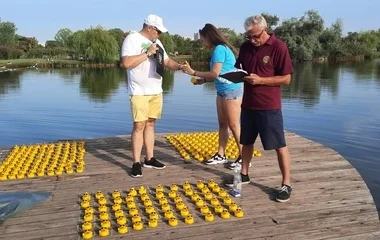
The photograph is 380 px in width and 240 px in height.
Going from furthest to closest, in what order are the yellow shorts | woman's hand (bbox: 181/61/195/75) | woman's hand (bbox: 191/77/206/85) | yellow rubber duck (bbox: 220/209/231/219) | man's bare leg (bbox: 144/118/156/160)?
woman's hand (bbox: 191/77/206/85) < man's bare leg (bbox: 144/118/156/160) < woman's hand (bbox: 181/61/195/75) < the yellow shorts < yellow rubber duck (bbox: 220/209/231/219)

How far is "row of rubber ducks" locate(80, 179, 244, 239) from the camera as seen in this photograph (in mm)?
3396

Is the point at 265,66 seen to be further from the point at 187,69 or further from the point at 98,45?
the point at 98,45

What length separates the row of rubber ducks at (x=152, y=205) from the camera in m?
3.40

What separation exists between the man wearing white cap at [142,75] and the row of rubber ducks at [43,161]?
0.98m

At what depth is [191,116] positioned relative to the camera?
13.9 metres

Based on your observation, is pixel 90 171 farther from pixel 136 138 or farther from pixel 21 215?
pixel 21 215

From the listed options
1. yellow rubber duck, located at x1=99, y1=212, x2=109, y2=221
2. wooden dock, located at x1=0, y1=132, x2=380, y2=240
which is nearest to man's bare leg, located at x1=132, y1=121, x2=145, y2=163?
wooden dock, located at x1=0, y1=132, x2=380, y2=240

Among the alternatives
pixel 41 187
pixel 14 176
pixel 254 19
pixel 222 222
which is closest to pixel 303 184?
pixel 222 222

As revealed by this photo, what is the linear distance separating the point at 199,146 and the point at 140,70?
6.24ft

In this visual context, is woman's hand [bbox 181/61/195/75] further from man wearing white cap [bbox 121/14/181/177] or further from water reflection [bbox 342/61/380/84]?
water reflection [bbox 342/61/380/84]

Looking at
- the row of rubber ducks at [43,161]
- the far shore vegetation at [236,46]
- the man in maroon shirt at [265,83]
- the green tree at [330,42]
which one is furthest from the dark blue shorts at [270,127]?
the green tree at [330,42]

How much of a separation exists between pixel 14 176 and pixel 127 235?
216 centimetres

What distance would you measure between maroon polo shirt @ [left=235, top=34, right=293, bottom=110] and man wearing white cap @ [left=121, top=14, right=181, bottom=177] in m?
1.13

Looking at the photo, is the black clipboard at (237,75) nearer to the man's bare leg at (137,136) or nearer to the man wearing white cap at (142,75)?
the man wearing white cap at (142,75)
